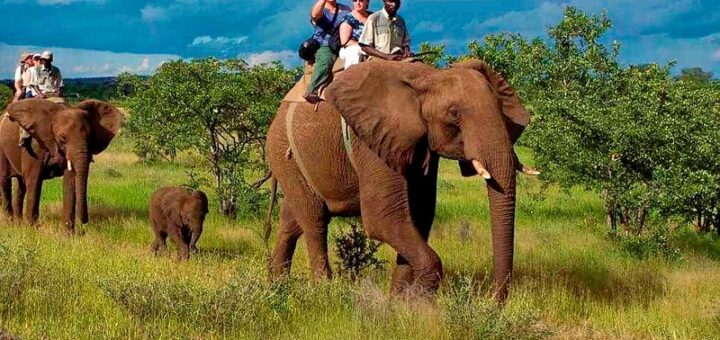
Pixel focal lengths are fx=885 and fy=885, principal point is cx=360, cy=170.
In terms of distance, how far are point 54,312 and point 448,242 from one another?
26.0 ft

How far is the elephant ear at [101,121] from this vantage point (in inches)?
591

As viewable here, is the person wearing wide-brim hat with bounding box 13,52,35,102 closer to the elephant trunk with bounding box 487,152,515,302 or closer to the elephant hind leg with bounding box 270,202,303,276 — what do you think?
the elephant hind leg with bounding box 270,202,303,276

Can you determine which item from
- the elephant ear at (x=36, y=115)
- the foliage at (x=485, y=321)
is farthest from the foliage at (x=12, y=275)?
the elephant ear at (x=36, y=115)

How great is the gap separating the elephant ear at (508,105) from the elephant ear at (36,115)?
897 centimetres

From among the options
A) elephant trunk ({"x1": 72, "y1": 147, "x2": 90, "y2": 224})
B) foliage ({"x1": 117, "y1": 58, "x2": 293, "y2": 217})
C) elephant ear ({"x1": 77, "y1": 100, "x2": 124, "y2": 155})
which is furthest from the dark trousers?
foliage ({"x1": 117, "y1": 58, "x2": 293, "y2": 217})

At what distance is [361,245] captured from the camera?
10594 mm

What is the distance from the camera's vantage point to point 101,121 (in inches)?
598

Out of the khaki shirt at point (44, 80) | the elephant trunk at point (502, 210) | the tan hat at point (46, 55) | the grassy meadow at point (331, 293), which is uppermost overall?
the tan hat at point (46, 55)

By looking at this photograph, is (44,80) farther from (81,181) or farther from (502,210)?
(502,210)

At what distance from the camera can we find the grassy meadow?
678cm

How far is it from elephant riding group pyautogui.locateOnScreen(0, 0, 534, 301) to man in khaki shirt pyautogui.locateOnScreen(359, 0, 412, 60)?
13.0 inches

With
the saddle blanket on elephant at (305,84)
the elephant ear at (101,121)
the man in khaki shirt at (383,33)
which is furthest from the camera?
the elephant ear at (101,121)

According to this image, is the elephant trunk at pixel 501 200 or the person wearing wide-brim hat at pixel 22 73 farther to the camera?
the person wearing wide-brim hat at pixel 22 73

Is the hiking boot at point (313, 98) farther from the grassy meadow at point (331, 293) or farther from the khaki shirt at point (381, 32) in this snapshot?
the grassy meadow at point (331, 293)
